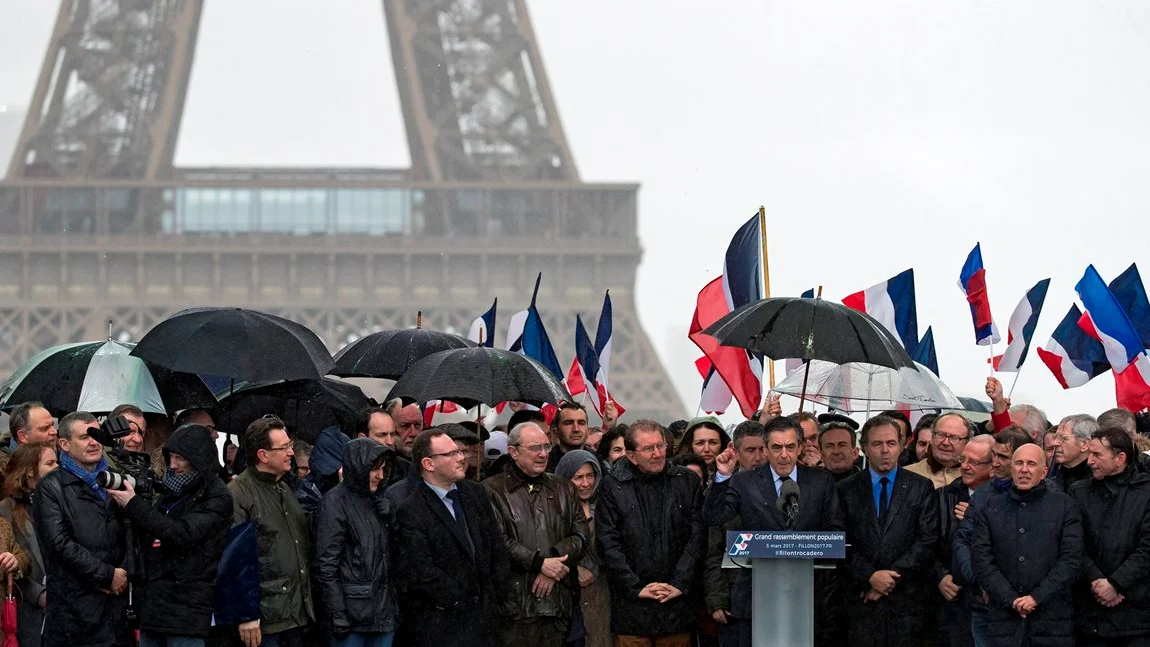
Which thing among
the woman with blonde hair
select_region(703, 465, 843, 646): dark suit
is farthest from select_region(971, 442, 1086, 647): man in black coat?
the woman with blonde hair

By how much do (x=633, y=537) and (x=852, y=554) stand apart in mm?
1037

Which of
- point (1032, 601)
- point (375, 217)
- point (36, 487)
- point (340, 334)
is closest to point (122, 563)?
point (36, 487)

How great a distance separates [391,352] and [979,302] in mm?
3795

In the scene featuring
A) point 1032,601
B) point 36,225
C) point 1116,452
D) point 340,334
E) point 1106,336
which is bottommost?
point 1032,601

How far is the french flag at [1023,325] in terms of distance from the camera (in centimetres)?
1195

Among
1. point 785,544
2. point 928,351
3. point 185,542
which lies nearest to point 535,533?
point 785,544

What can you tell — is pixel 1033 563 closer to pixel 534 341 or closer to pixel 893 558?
pixel 893 558

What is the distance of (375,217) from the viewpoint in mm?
49250

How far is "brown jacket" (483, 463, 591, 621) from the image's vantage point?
843 cm

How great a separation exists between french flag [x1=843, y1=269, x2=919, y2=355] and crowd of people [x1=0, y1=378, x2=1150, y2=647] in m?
3.29

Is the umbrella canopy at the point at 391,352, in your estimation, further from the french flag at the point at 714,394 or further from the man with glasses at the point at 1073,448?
the man with glasses at the point at 1073,448

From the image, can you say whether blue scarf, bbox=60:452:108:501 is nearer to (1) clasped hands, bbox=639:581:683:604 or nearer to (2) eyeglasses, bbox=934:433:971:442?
(1) clasped hands, bbox=639:581:683:604

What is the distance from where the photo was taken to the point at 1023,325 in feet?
39.5

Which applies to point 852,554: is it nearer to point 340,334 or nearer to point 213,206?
point 340,334
